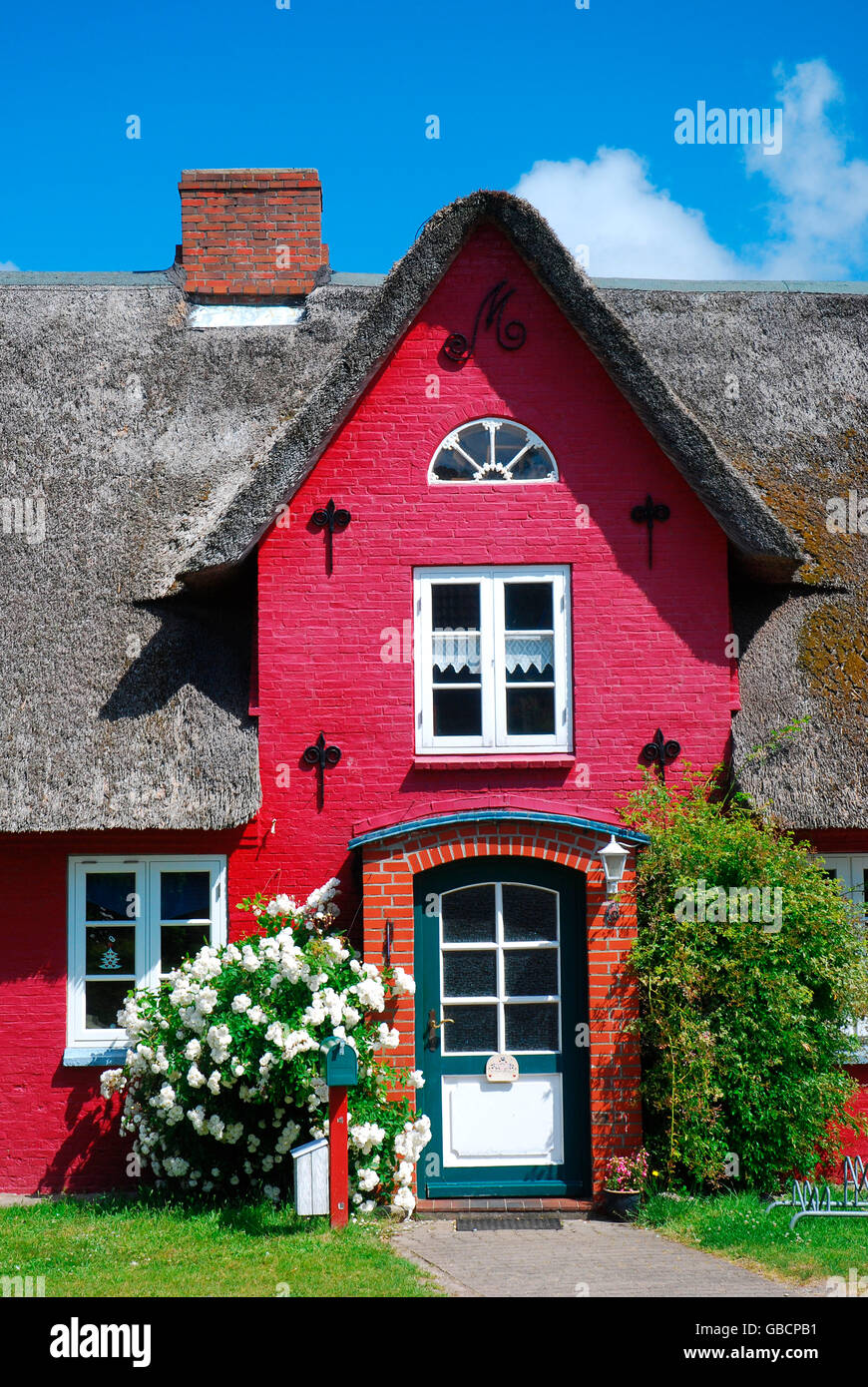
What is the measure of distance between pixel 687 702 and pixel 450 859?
85.9 inches

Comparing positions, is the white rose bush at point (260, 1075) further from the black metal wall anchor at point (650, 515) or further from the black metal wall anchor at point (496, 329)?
the black metal wall anchor at point (496, 329)

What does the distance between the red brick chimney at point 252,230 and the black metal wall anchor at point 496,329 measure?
341 centimetres

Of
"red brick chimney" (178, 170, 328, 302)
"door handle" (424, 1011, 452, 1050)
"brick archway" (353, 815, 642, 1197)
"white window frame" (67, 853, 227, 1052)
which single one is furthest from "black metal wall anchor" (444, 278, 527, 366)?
"door handle" (424, 1011, 452, 1050)

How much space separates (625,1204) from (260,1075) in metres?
2.57

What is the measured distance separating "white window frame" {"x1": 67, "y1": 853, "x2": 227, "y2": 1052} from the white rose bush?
1.99 ft

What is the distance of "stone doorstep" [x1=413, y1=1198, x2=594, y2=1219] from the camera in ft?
27.1

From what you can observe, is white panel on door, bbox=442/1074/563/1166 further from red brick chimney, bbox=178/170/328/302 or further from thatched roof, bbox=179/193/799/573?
red brick chimney, bbox=178/170/328/302

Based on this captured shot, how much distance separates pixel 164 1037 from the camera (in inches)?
324

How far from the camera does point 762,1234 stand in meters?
7.24

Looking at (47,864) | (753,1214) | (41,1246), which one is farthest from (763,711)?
(41,1246)

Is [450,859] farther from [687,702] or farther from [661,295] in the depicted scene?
[661,295]

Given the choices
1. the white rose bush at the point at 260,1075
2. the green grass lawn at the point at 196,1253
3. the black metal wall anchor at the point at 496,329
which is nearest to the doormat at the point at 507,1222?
the white rose bush at the point at 260,1075

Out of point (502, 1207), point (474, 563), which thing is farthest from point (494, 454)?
point (502, 1207)

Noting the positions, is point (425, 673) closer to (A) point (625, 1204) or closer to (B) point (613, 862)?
(B) point (613, 862)
